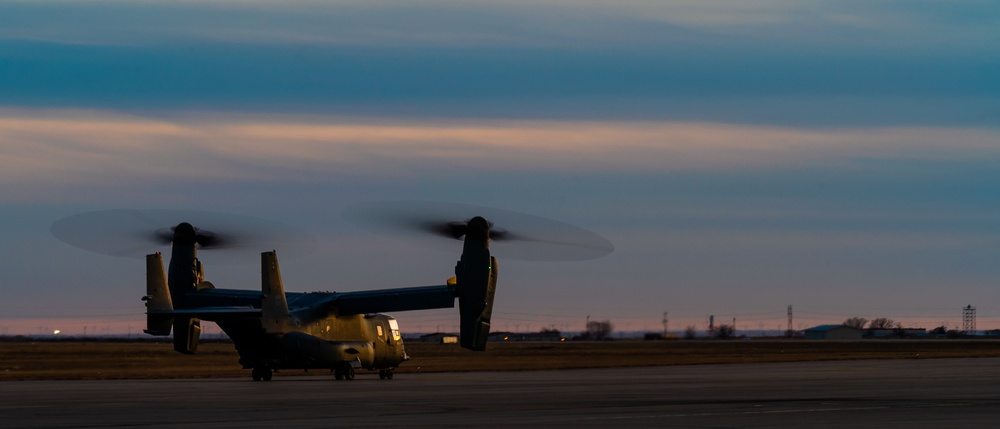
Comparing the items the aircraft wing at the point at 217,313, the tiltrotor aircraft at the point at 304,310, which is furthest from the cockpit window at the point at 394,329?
the aircraft wing at the point at 217,313

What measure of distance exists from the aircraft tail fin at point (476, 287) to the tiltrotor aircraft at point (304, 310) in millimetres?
41

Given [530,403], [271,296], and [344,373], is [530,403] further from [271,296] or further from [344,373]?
[344,373]

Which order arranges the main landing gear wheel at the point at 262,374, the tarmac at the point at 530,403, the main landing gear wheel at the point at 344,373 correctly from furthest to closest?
1. the main landing gear wheel at the point at 344,373
2. the main landing gear wheel at the point at 262,374
3. the tarmac at the point at 530,403

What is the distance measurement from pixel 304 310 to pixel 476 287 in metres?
9.30

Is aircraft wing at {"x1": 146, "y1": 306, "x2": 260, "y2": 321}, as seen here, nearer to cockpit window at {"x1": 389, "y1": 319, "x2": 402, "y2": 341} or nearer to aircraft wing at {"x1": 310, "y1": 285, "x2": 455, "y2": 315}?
aircraft wing at {"x1": 310, "y1": 285, "x2": 455, "y2": 315}

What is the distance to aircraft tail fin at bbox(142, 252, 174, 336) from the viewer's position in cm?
5891

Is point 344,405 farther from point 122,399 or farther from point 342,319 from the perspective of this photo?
point 342,319

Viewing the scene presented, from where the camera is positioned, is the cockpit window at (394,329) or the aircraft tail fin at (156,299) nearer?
the aircraft tail fin at (156,299)

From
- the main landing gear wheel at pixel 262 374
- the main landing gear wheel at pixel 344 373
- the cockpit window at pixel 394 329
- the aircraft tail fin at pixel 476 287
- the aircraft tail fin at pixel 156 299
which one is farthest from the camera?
the cockpit window at pixel 394 329

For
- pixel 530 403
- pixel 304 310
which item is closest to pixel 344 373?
pixel 304 310

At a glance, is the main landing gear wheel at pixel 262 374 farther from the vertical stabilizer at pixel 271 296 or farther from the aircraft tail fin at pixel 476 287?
the aircraft tail fin at pixel 476 287

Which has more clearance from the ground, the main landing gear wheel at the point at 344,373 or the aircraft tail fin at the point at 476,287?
the aircraft tail fin at the point at 476,287

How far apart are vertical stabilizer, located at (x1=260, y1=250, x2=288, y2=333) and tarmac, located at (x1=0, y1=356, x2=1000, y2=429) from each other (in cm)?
361

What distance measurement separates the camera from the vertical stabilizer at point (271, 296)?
56.8 m
